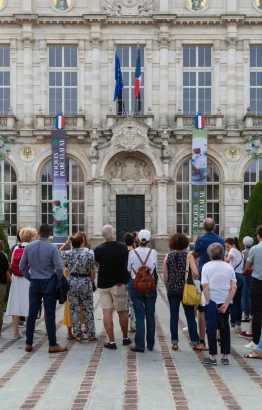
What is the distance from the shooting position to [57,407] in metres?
7.51

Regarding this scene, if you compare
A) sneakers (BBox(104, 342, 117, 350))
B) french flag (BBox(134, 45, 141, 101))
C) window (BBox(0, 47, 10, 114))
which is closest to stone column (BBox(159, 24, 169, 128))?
french flag (BBox(134, 45, 141, 101))

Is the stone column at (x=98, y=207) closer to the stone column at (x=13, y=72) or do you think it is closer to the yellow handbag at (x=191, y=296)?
the stone column at (x=13, y=72)

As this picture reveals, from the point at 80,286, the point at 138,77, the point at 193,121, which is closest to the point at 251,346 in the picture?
the point at 80,286

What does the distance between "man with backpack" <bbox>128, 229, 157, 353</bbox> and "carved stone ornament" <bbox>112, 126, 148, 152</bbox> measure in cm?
2015

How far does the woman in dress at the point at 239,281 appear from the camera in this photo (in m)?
13.2

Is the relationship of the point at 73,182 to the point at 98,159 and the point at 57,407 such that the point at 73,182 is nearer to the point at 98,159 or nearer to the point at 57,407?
the point at 98,159

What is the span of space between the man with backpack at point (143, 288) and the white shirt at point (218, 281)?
1.52 meters

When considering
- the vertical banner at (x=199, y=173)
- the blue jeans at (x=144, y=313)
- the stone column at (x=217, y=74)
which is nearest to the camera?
the blue jeans at (x=144, y=313)

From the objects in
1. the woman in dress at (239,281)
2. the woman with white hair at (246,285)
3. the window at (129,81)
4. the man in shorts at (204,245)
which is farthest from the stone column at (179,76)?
the man in shorts at (204,245)

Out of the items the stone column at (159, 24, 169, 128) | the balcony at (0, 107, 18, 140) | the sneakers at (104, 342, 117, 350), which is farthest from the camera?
the stone column at (159, 24, 169, 128)

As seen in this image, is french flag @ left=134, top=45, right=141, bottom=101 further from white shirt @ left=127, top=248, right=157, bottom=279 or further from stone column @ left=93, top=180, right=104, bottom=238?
white shirt @ left=127, top=248, right=157, bottom=279

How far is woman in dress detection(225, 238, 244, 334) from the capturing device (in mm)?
13250

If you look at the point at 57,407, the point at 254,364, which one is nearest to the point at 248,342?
the point at 254,364

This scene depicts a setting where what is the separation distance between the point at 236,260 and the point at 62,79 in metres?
21.8
